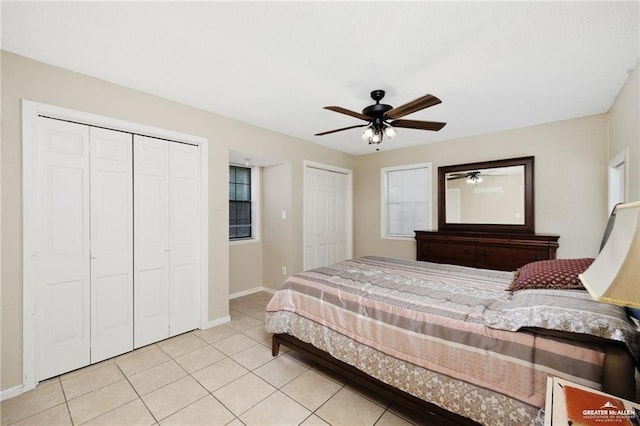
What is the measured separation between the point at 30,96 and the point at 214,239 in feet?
6.55

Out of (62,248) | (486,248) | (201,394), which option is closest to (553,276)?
(486,248)

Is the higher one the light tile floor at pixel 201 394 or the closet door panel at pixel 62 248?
the closet door panel at pixel 62 248

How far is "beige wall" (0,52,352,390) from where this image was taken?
6.64 feet

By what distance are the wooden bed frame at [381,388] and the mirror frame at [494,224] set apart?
9.95 ft

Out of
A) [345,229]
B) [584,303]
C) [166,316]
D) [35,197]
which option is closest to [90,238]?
[35,197]

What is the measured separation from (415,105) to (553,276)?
5.15ft

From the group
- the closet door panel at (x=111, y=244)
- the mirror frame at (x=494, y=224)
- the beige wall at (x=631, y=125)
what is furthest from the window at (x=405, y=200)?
the closet door panel at (x=111, y=244)

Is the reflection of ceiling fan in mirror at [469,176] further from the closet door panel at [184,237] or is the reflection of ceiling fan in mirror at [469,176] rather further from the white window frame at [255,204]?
the closet door panel at [184,237]

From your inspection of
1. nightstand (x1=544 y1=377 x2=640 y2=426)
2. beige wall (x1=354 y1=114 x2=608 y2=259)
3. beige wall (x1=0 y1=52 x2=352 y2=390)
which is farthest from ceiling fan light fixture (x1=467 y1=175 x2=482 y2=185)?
nightstand (x1=544 y1=377 x2=640 y2=426)

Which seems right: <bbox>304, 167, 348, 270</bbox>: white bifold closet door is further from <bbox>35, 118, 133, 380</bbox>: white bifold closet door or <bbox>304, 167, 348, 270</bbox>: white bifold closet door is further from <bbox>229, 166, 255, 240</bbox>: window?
<bbox>35, 118, 133, 380</bbox>: white bifold closet door

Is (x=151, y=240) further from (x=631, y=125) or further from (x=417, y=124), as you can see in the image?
(x=631, y=125)

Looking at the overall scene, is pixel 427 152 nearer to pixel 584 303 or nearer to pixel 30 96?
pixel 584 303

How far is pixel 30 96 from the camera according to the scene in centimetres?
212

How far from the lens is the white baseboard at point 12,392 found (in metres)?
1.96
